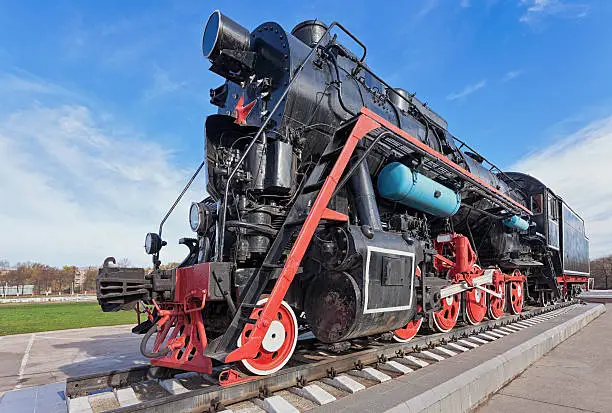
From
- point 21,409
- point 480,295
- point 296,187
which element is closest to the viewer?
point 21,409

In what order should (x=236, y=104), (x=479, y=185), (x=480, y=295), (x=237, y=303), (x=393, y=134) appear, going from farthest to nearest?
(x=480, y=295) < (x=479, y=185) < (x=236, y=104) < (x=393, y=134) < (x=237, y=303)

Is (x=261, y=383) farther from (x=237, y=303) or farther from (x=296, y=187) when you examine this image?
(x=296, y=187)

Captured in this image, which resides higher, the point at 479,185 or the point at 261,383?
the point at 479,185

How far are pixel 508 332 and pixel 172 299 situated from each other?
6.20 meters

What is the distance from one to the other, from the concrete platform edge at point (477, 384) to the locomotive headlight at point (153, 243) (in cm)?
321

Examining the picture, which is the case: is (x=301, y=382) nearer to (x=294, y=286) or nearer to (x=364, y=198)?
(x=294, y=286)

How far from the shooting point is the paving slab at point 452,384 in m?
3.08

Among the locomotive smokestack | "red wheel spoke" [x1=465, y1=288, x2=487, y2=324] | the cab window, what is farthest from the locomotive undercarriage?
the cab window

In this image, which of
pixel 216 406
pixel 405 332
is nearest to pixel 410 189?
pixel 405 332

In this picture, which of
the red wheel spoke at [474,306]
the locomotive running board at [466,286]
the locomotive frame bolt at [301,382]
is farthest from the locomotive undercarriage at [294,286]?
the red wheel spoke at [474,306]

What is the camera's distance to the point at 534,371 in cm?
513

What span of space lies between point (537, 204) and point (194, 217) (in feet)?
35.7

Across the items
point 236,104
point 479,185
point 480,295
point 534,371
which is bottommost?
point 534,371

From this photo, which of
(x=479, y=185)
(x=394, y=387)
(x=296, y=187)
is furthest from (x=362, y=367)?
(x=479, y=185)
